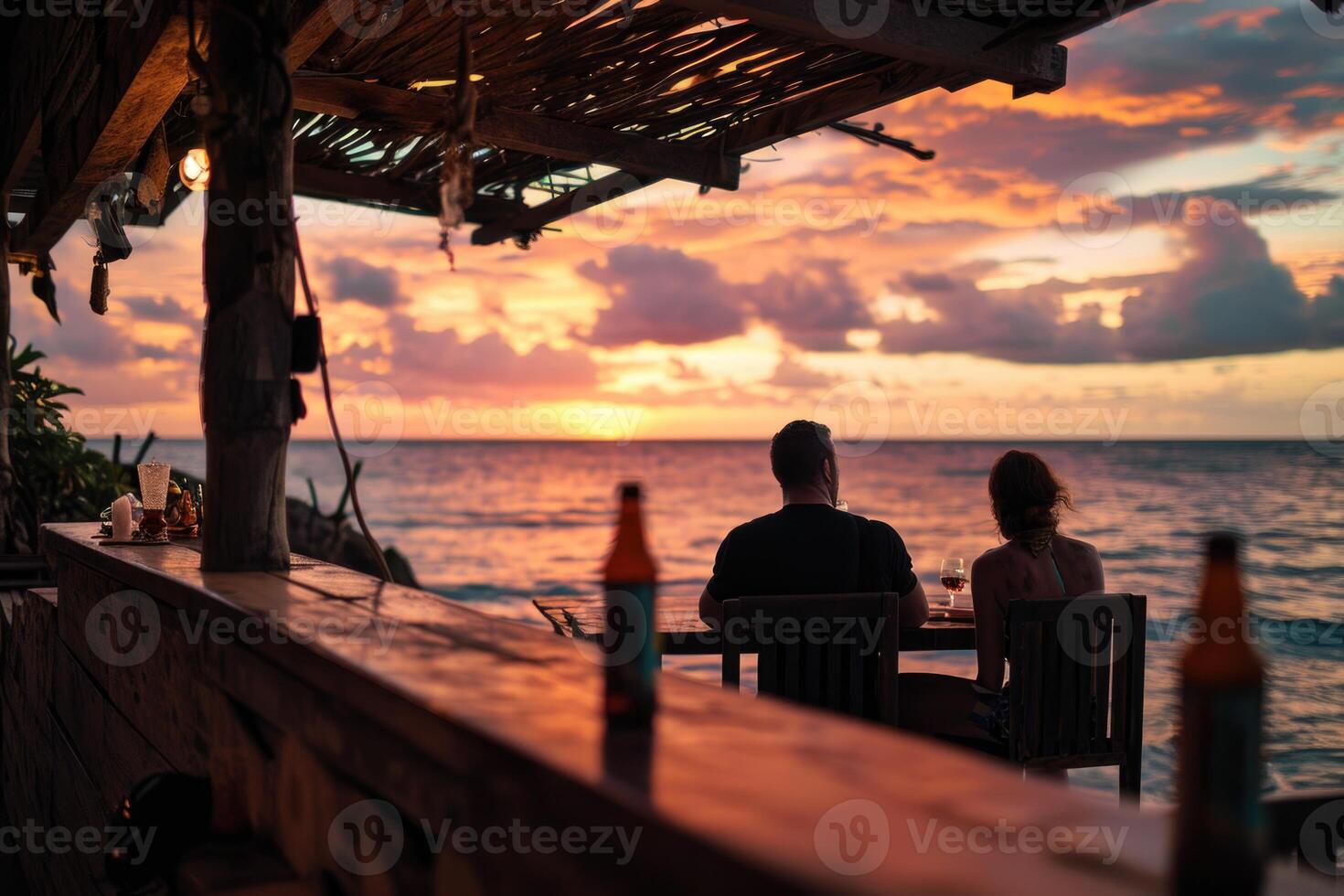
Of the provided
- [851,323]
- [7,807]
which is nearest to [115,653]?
[7,807]

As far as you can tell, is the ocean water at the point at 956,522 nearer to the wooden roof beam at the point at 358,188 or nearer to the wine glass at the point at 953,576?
the wine glass at the point at 953,576

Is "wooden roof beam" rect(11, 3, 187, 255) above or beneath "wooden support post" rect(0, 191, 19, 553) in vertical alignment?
above

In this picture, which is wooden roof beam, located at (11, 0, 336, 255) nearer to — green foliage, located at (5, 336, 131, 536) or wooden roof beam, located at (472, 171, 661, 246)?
wooden roof beam, located at (472, 171, 661, 246)

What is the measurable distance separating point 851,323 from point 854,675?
31832mm

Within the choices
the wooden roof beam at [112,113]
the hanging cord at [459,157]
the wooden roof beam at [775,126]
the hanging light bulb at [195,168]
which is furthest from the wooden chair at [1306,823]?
the hanging light bulb at [195,168]

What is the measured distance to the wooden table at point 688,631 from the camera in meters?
3.14

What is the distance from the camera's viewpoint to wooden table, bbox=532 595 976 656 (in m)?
3.14

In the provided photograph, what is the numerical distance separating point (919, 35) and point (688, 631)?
1807 mm

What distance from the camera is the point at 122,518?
3227mm

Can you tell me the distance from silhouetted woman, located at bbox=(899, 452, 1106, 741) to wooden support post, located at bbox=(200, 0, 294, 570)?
6.60ft

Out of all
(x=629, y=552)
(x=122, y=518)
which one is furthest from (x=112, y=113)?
(x=629, y=552)

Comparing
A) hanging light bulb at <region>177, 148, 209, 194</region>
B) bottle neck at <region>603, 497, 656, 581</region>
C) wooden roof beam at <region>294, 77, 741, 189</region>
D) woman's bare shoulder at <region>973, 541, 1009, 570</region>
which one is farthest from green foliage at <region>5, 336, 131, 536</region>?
bottle neck at <region>603, 497, 656, 581</region>

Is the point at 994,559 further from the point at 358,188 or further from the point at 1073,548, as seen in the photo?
the point at 358,188

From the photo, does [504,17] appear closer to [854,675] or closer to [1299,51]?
[854,675]
